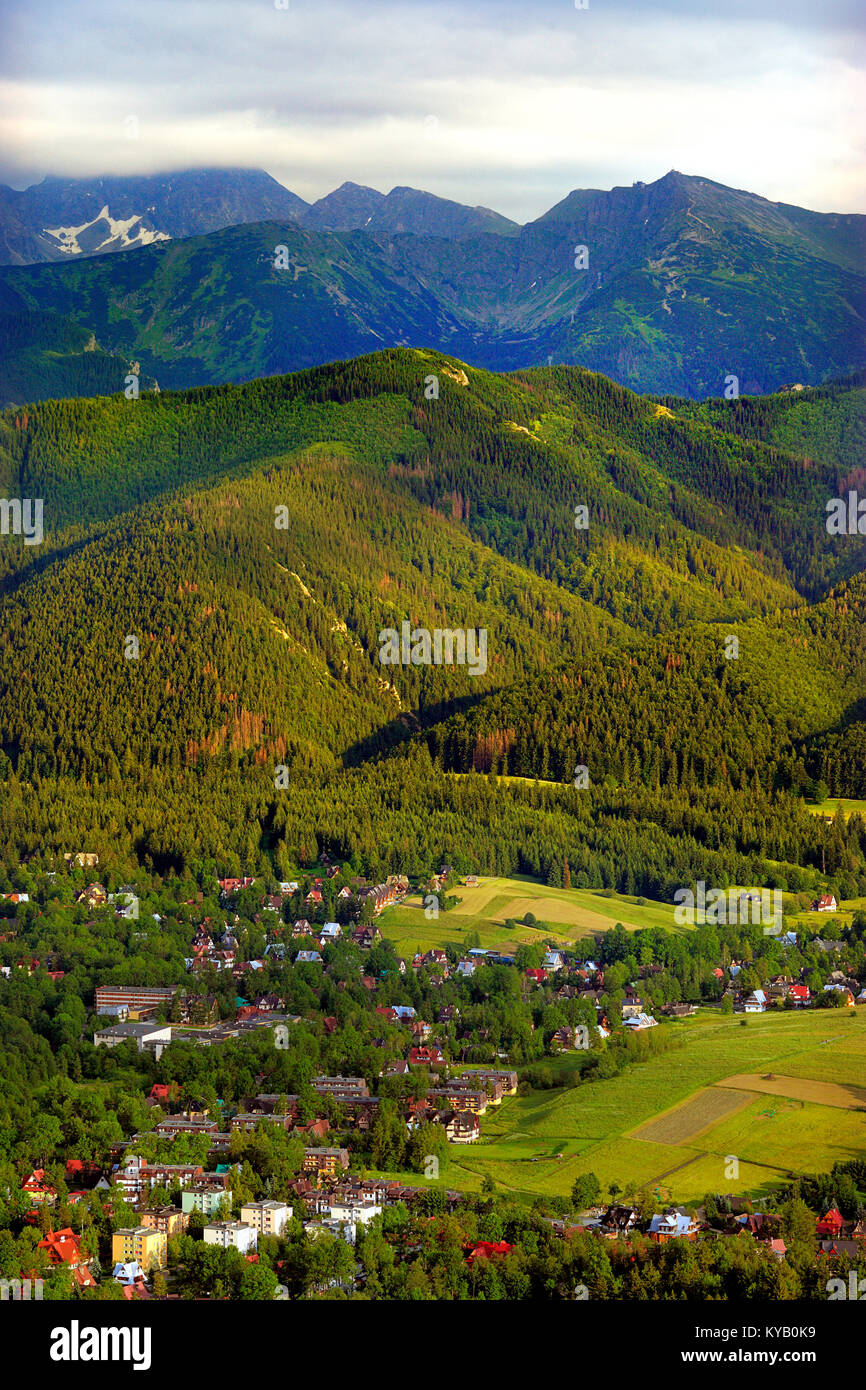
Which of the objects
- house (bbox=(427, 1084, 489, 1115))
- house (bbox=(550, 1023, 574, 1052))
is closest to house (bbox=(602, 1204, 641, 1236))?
house (bbox=(427, 1084, 489, 1115))

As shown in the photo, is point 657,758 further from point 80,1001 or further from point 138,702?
point 80,1001

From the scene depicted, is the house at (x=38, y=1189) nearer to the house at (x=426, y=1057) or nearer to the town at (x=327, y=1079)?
the town at (x=327, y=1079)

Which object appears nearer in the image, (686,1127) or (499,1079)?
(686,1127)

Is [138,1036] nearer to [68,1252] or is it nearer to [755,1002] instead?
[68,1252]

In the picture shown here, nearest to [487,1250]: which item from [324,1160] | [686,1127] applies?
[324,1160]

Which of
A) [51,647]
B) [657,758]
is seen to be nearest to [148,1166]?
[657,758]

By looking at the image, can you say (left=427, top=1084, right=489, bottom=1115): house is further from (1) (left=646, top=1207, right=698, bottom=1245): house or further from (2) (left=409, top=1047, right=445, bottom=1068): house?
(1) (left=646, top=1207, right=698, bottom=1245): house
